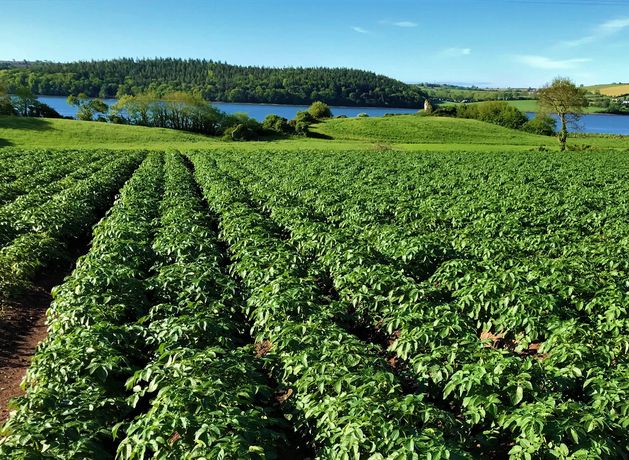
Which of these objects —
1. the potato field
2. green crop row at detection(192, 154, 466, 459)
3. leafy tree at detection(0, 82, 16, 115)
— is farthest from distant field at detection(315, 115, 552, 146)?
green crop row at detection(192, 154, 466, 459)

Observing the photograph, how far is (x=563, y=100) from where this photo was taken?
64.0 meters

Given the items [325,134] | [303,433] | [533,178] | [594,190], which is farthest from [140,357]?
[325,134]

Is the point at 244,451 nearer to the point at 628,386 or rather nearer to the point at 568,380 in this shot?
the point at 568,380

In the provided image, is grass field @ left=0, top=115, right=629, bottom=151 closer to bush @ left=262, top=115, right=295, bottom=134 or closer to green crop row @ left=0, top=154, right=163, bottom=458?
bush @ left=262, top=115, right=295, bottom=134

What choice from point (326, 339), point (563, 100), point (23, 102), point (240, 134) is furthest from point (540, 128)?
point (23, 102)

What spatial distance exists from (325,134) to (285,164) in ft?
182

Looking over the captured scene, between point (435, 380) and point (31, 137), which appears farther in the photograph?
point (31, 137)

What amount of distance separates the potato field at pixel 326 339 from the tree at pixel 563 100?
54.7 meters

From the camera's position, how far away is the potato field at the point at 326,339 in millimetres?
5371

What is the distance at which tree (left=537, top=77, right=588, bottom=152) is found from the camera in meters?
63.8

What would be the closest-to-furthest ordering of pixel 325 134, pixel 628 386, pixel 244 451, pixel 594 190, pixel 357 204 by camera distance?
1. pixel 244 451
2. pixel 628 386
3. pixel 357 204
4. pixel 594 190
5. pixel 325 134

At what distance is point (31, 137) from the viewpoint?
2596 inches

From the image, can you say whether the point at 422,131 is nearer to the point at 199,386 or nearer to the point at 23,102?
the point at 23,102

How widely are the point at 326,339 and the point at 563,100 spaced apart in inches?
2785
